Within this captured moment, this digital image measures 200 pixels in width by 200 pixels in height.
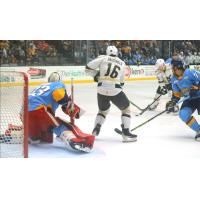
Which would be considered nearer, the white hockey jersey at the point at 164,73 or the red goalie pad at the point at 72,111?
the red goalie pad at the point at 72,111

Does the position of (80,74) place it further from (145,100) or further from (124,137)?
(124,137)

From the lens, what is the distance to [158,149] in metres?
3.14

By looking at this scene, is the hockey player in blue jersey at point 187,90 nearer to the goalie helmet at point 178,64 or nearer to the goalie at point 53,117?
the goalie helmet at point 178,64

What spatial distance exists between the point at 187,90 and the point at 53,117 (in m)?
1.03

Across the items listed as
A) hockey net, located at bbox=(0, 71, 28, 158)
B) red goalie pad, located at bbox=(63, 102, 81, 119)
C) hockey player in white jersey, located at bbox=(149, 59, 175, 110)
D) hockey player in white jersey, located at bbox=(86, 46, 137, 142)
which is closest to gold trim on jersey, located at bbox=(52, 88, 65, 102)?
red goalie pad, located at bbox=(63, 102, 81, 119)

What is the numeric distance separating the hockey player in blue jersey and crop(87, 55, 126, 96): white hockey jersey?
1.46ft

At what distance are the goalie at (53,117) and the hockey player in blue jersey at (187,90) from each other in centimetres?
78

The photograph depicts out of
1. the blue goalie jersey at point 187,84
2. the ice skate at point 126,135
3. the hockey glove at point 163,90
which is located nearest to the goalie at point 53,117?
the ice skate at point 126,135

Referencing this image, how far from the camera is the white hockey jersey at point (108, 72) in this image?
10.3ft

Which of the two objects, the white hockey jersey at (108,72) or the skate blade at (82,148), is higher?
the white hockey jersey at (108,72)

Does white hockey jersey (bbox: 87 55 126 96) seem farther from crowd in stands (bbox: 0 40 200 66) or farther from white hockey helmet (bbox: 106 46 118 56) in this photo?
crowd in stands (bbox: 0 40 200 66)

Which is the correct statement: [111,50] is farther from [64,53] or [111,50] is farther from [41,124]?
[64,53]

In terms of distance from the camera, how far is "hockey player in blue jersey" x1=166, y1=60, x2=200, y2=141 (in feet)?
10.8
